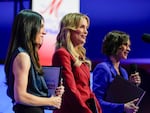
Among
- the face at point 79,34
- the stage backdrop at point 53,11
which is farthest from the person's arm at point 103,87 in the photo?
the stage backdrop at point 53,11

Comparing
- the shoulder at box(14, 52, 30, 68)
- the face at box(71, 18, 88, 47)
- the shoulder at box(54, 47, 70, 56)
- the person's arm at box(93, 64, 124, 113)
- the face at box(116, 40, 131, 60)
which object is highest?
the face at box(71, 18, 88, 47)

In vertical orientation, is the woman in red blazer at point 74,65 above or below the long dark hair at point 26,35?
below

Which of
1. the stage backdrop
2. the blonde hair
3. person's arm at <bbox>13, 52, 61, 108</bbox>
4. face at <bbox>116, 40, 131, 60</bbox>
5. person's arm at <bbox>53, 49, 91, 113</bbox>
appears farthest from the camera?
the stage backdrop

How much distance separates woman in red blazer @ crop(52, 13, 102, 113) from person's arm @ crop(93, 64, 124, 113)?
190 mm

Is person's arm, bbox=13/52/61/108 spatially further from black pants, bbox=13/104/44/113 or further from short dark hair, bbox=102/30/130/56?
short dark hair, bbox=102/30/130/56

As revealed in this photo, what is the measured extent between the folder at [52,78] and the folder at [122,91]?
0.55m

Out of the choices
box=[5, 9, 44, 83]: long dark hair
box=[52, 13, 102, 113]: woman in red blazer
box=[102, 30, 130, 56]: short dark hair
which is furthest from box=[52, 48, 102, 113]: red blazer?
box=[102, 30, 130, 56]: short dark hair

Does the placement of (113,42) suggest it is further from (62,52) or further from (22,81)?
(22,81)

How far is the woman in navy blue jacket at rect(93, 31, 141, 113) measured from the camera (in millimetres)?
2355

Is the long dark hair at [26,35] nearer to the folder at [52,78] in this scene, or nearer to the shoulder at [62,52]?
the folder at [52,78]

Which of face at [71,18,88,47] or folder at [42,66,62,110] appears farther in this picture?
face at [71,18,88,47]

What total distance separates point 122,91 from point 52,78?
0.58 m

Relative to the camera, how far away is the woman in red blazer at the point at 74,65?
6.76 feet

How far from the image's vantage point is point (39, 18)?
1.92 meters
